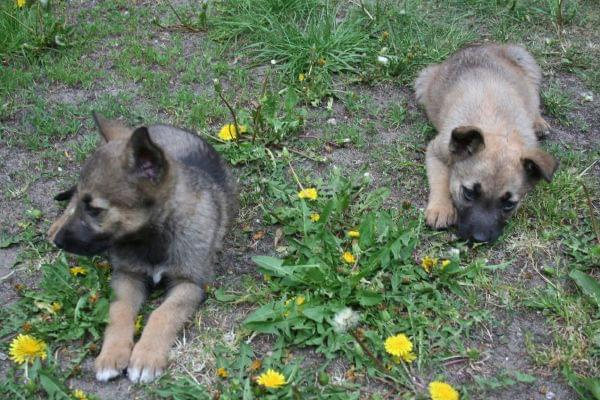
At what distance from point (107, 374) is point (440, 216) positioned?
2.43 m

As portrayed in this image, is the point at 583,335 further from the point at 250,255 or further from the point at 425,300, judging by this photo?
the point at 250,255

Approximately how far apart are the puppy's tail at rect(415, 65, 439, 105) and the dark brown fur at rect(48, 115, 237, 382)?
2.45m

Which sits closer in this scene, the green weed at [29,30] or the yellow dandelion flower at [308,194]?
the yellow dandelion flower at [308,194]

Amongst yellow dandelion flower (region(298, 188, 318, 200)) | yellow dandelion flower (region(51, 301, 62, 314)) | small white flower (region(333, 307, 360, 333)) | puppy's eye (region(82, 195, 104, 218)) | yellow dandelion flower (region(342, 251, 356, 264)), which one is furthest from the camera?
yellow dandelion flower (region(298, 188, 318, 200))

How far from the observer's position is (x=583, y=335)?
3646 millimetres

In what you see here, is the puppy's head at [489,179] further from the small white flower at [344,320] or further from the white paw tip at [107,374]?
the white paw tip at [107,374]

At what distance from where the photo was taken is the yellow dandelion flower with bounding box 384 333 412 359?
334 centimetres

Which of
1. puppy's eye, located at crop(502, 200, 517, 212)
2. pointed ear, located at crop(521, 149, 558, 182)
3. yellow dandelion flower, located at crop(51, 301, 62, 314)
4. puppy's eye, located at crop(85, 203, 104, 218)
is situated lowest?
puppy's eye, located at crop(502, 200, 517, 212)

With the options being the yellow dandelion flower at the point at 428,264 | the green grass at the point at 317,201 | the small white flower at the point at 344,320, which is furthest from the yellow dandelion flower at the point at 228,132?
the small white flower at the point at 344,320

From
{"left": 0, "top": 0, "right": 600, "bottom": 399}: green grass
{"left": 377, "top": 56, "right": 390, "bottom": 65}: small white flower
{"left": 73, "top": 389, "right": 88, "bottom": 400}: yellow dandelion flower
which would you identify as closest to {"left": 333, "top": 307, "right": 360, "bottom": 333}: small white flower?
{"left": 0, "top": 0, "right": 600, "bottom": 399}: green grass

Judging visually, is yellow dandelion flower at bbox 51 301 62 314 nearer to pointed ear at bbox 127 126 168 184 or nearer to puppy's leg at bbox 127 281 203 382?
puppy's leg at bbox 127 281 203 382

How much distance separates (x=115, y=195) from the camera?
3373 mm

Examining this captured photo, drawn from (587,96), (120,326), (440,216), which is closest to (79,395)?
(120,326)

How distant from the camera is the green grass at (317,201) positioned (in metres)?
3.47
